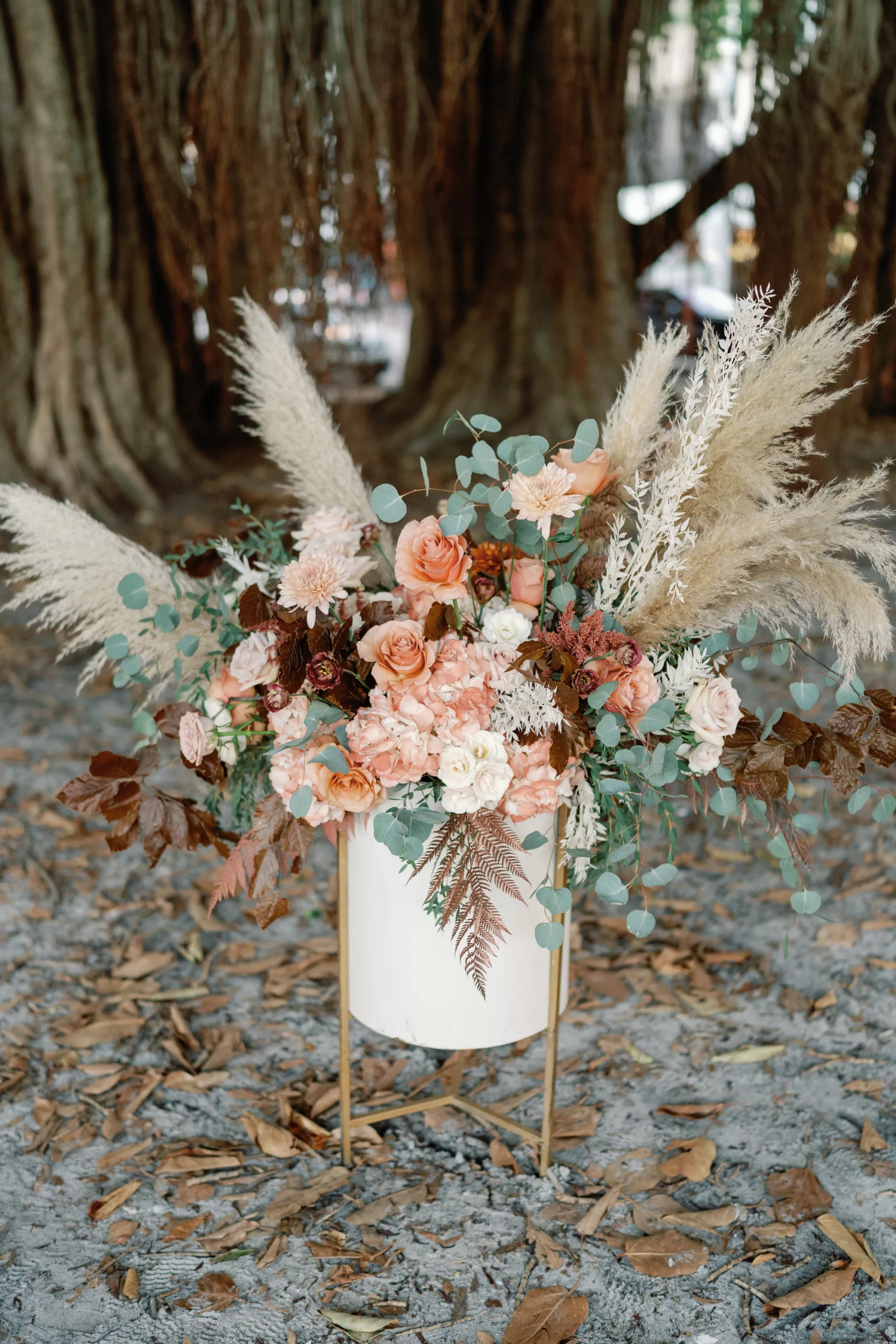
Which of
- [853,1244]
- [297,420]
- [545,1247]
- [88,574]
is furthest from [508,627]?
[853,1244]

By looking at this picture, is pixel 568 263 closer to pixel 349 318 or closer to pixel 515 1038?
pixel 349 318

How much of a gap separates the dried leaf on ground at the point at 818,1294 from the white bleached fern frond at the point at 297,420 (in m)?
1.01

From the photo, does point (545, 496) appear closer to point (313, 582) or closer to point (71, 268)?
point (313, 582)

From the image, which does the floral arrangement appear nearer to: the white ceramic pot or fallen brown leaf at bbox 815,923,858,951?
the white ceramic pot

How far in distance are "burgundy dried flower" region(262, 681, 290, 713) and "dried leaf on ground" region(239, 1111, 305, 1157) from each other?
2.21 ft

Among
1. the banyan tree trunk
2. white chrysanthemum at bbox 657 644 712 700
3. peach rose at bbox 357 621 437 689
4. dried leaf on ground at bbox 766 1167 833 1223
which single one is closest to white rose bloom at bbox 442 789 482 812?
peach rose at bbox 357 621 437 689

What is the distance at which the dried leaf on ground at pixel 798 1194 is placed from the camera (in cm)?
142

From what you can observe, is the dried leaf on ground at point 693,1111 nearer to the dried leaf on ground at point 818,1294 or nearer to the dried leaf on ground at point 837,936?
the dried leaf on ground at point 818,1294

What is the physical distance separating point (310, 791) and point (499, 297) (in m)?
4.14

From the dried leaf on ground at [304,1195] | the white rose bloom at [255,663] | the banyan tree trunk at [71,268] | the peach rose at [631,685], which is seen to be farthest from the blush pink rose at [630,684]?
the banyan tree trunk at [71,268]

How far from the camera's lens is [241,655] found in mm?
1286

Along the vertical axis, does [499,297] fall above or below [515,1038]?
above

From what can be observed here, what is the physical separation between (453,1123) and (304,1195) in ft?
0.81

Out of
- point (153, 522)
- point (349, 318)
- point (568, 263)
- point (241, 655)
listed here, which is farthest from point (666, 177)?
point (241, 655)
